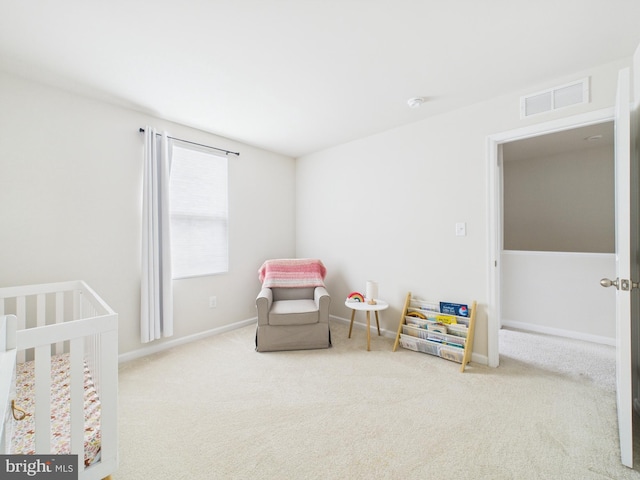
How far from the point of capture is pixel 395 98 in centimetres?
240

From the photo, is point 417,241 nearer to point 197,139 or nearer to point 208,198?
point 208,198

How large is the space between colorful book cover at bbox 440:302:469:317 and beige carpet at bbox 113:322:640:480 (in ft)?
1.44

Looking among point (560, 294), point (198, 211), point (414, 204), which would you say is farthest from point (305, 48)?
point (560, 294)

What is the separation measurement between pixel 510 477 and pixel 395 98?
2.58 m

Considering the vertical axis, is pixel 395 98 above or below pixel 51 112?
above

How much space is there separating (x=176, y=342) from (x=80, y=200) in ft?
5.18

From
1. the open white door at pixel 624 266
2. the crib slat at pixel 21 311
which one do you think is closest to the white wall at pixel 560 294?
Result: the open white door at pixel 624 266

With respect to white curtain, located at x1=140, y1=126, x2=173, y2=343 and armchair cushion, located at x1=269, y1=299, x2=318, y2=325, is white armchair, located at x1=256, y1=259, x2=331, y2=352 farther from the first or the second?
white curtain, located at x1=140, y1=126, x2=173, y2=343

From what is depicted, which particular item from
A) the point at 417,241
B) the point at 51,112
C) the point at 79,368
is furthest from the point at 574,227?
the point at 51,112

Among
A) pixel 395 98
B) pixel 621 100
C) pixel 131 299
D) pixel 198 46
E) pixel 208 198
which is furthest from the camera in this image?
pixel 208 198

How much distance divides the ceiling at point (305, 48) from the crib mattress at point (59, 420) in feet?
6.29

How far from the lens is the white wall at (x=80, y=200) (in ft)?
6.65

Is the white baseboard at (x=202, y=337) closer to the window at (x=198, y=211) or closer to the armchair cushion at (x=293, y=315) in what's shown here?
the window at (x=198, y=211)

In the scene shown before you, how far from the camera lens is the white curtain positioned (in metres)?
2.59
